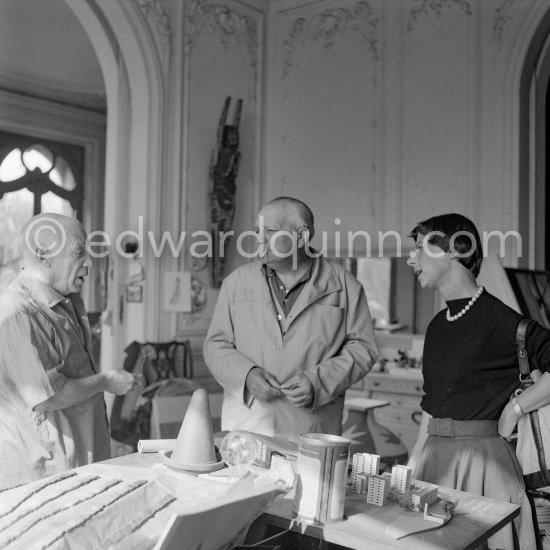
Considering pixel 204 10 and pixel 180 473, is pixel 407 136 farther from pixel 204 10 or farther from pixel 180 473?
pixel 180 473

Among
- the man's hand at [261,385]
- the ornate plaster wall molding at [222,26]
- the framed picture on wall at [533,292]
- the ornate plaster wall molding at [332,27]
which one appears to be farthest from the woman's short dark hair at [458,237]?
the ornate plaster wall molding at [222,26]

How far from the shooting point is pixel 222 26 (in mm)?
6105

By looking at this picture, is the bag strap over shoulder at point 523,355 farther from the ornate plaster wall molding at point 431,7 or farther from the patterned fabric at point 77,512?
the ornate plaster wall molding at point 431,7

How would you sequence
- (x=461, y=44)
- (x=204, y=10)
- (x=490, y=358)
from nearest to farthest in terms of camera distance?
(x=490, y=358) → (x=461, y=44) → (x=204, y=10)

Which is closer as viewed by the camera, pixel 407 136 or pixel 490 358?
pixel 490 358

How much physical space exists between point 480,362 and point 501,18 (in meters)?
3.80

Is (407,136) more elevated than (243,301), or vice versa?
(407,136)

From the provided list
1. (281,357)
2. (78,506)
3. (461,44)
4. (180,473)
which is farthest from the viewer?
(461,44)

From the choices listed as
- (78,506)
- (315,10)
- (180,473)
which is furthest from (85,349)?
(315,10)

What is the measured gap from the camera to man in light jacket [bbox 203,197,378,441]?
2801mm

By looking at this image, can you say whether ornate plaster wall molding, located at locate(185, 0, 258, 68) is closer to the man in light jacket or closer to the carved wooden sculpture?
the carved wooden sculpture

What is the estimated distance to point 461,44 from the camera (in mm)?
5449

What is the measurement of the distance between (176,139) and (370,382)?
99.6 inches

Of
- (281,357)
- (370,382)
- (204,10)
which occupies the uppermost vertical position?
(204,10)
